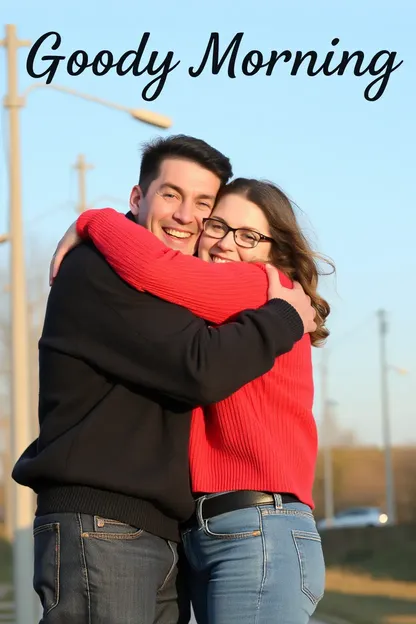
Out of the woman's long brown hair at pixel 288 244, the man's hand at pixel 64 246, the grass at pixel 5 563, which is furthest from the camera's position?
the grass at pixel 5 563

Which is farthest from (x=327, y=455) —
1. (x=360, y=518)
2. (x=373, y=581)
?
(x=373, y=581)

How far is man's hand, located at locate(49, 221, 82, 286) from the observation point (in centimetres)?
407

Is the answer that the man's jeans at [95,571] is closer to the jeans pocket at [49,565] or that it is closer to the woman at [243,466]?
the jeans pocket at [49,565]

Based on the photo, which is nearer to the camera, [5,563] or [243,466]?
[243,466]

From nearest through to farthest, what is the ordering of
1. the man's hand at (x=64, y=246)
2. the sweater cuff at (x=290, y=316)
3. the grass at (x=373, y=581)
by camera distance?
the sweater cuff at (x=290, y=316) < the man's hand at (x=64, y=246) < the grass at (x=373, y=581)

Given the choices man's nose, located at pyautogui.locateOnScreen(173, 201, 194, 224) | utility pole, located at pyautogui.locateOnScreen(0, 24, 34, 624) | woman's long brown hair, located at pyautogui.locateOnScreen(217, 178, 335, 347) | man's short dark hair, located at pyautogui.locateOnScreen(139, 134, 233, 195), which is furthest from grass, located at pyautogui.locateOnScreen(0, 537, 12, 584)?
woman's long brown hair, located at pyautogui.locateOnScreen(217, 178, 335, 347)

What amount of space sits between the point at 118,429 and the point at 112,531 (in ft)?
0.94

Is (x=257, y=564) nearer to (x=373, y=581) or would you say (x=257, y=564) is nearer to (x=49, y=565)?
(x=49, y=565)

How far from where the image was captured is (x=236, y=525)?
3.73 m

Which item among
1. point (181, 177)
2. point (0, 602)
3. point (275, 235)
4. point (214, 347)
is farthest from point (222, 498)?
point (0, 602)

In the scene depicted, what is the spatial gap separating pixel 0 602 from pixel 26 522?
1126 cm

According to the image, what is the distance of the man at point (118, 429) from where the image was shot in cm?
370

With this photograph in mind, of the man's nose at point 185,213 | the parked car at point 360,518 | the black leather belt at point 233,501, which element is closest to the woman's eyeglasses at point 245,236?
the man's nose at point 185,213

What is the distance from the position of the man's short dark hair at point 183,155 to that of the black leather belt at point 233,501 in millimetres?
1142
